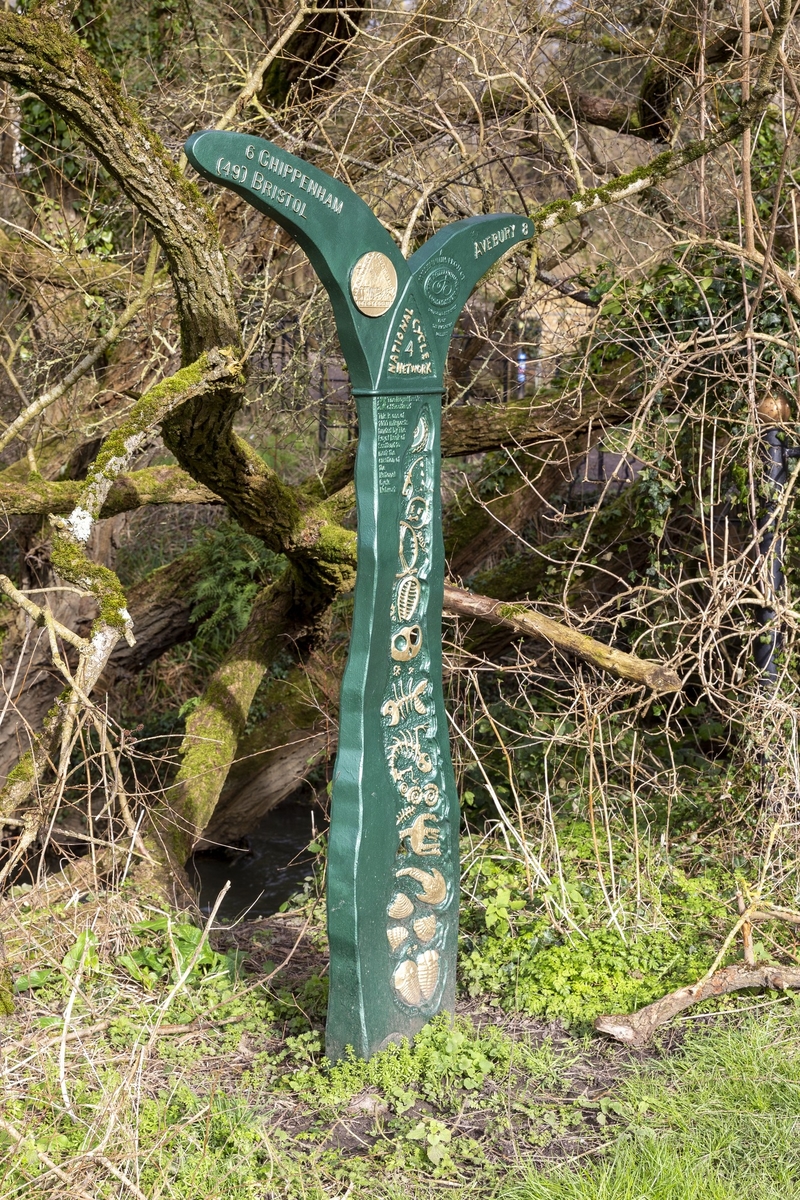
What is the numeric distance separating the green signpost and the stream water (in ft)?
11.7

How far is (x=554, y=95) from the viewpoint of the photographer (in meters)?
7.06

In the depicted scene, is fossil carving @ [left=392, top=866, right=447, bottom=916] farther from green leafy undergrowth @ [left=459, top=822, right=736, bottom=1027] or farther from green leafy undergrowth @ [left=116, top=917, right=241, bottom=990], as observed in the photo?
green leafy undergrowth @ [left=116, top=917, right=241, bottom=990]

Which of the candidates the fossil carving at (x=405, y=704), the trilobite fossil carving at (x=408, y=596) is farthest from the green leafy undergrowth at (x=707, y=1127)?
the trilobite fossil carving at (x=408, y=596)

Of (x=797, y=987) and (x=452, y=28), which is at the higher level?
(x=452, y=28)

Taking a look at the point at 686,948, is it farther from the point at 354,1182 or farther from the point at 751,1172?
the point at 354,1182

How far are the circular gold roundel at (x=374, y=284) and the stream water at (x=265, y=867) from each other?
180 inches

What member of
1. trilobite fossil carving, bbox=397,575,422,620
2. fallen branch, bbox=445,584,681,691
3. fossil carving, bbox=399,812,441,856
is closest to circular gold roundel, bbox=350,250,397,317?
trilobite fossil carving, bbox=397,575,422,620

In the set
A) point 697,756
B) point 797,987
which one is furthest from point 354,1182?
point 697,756

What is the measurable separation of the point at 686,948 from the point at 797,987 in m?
0.48

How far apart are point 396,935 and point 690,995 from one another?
114 centimetres

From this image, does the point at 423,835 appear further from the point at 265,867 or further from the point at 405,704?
the point at 265,867

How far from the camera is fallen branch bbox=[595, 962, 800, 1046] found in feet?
13.5

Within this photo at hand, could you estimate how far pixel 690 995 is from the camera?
420cm

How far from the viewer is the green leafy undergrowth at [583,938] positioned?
176 inches
